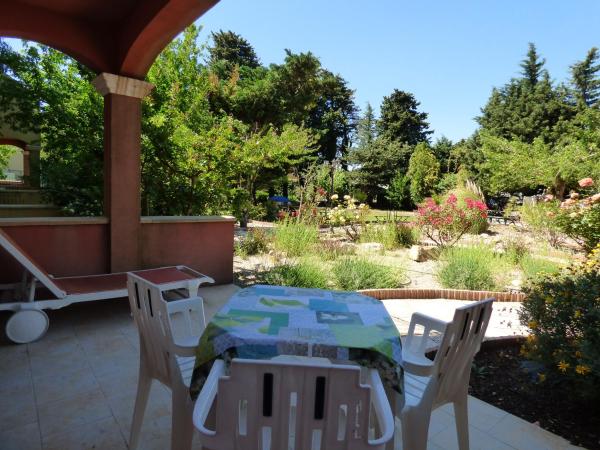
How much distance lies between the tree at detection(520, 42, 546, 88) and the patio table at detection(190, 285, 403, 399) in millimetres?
30695

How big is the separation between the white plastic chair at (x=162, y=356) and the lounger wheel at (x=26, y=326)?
1.89m

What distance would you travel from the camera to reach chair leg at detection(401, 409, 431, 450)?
1.44m

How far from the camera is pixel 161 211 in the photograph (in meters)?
5.98

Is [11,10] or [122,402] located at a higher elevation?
[11,10]

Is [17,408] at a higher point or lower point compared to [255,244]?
lower

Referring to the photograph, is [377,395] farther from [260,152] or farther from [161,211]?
[260,152]

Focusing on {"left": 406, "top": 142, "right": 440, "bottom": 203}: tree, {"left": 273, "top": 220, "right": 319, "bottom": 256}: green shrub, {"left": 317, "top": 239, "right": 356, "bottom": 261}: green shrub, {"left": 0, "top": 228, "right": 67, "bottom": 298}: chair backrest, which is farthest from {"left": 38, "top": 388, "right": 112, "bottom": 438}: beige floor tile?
{"left": 406, "top": 142, "right": 440, "bottom": 203}: tree

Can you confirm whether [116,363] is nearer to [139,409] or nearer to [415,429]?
[139,409]

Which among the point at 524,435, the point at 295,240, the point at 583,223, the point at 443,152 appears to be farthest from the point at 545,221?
the point at 443,152

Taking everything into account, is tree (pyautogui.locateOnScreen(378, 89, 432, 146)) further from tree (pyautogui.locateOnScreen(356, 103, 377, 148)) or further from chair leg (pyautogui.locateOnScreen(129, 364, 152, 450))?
chair leg (pyautogui.locateOnScreen(129, 364, 152, 450))

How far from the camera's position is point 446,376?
1535 millimetres

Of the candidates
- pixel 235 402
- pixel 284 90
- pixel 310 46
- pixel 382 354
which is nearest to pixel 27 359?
pixel 235 402

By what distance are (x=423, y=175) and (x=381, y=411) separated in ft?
77.9

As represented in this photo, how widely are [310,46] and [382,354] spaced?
18.1 metres
